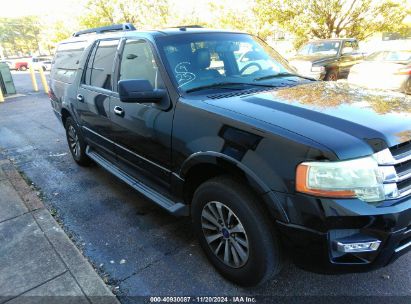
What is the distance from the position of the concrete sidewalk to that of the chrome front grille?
6.27 ft

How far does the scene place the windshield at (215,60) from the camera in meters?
2.82

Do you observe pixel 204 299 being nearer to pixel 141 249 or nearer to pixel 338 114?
pixel 141 249

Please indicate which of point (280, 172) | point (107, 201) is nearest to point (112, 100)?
point (107, 201)

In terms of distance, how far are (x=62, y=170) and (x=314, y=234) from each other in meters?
4.11

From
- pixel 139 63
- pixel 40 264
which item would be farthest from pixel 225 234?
pixel 139 63

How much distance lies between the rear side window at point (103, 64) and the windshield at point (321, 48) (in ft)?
29.9

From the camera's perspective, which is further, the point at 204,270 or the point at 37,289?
the point at 204,270

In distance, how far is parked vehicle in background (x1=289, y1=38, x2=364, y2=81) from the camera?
9.99m

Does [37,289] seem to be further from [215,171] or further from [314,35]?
[314,35]

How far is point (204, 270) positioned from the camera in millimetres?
2682

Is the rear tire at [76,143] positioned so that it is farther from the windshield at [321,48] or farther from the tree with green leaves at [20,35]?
the tree with green leaves at [20,35]

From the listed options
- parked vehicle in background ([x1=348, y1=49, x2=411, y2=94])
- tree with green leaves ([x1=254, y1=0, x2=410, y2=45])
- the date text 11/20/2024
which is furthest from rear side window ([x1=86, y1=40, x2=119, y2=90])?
tree with green leaves ([x1=254, y1=0, x2=410, y2=45])

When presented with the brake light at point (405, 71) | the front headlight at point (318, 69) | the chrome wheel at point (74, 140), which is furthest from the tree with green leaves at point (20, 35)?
the brake light at point (405, 71)

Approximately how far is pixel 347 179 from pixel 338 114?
52 cm
